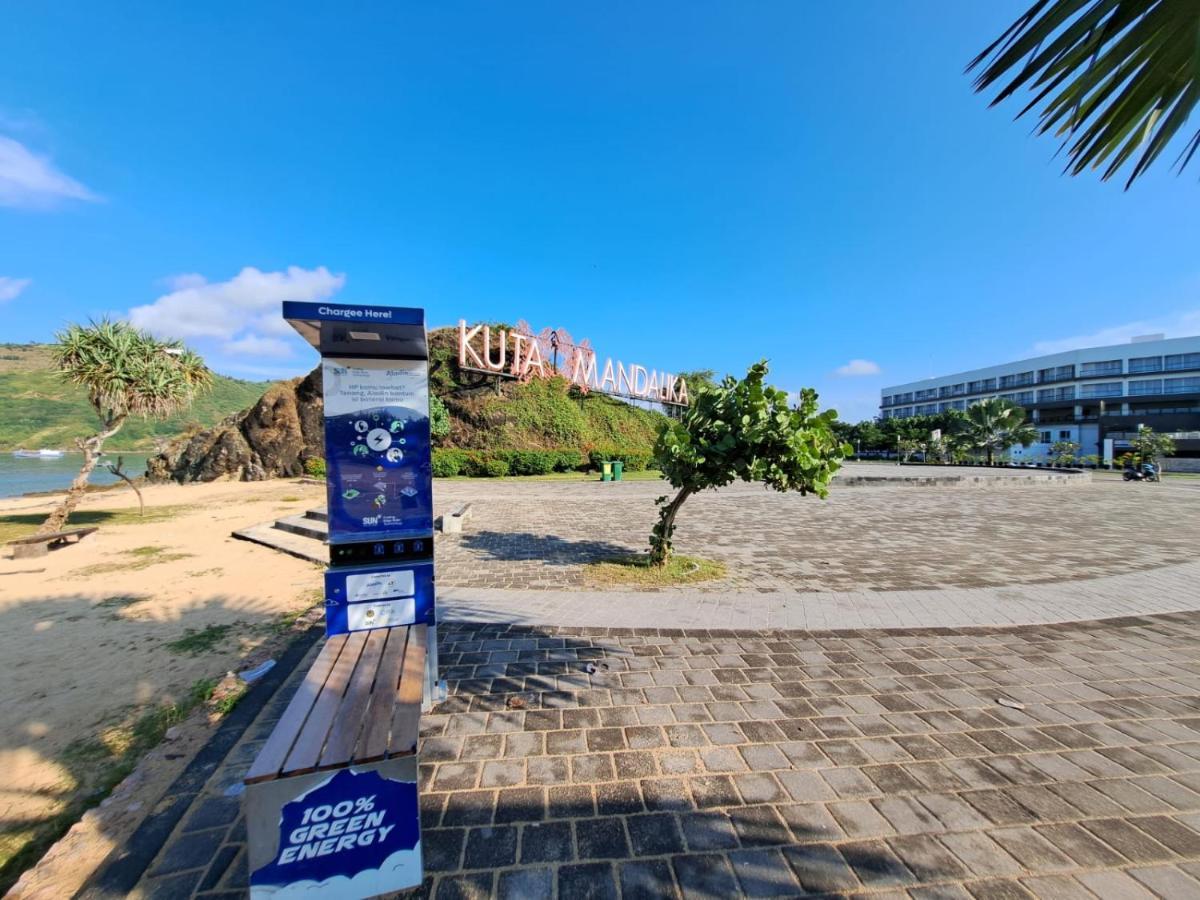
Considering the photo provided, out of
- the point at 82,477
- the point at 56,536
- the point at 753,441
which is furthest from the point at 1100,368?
the point at 82,477

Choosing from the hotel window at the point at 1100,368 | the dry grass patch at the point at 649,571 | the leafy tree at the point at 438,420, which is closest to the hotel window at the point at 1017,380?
the hotel window at the point at 1100,368

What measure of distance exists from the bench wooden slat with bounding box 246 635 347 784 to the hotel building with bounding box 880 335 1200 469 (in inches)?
3124

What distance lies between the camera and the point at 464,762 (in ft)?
9.36

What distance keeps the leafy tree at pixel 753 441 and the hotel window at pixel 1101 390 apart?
8388cm

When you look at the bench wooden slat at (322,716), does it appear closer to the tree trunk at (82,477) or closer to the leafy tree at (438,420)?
the tree trunk at (82,477)

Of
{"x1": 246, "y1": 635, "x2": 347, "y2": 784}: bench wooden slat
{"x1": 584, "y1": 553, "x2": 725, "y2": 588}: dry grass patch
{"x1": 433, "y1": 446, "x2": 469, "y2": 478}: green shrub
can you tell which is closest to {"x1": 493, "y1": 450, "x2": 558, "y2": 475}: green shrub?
{"x1": 433, "y1": 446, "x2": 469, "y2": 478}: green shrub

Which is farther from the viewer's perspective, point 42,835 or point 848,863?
point 42,835

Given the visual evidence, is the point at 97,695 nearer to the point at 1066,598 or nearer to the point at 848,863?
the point at 848,863

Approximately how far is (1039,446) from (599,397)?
222 ft

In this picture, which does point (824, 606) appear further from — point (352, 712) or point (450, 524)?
point (450, 524)

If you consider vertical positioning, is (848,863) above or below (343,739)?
below

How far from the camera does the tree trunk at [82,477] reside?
406 inches

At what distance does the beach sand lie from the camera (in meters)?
3.24

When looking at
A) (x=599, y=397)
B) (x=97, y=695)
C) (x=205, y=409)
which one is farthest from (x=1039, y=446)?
(x=205, y=409)
